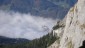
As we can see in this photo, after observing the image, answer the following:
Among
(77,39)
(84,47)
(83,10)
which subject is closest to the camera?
(84,47)

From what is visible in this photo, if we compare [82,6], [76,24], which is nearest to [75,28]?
[76,24]

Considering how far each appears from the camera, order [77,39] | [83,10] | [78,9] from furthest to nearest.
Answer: [78,9]
[83,10]
[77,39]

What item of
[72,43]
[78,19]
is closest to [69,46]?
[72,43]

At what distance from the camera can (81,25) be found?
250 ft

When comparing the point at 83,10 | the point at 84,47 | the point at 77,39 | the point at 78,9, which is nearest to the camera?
the point at 84,47

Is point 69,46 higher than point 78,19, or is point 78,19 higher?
point 78,19

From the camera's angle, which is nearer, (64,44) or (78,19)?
(78,19)

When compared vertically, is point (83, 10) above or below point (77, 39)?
above

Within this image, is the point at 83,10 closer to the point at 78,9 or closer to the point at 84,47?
the point at 78,9

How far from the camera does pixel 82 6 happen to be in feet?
270

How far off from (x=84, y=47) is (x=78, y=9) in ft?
124

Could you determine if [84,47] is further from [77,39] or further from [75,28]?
[75,28]

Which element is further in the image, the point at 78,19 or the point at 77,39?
the point at 78,19

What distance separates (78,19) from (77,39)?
355 inches
